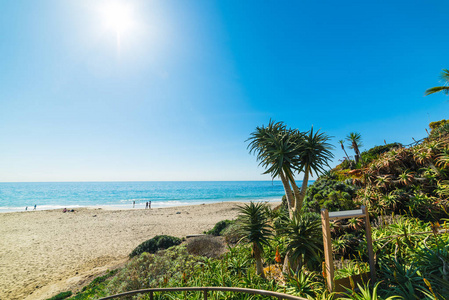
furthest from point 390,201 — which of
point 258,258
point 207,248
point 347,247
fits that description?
point 207,248

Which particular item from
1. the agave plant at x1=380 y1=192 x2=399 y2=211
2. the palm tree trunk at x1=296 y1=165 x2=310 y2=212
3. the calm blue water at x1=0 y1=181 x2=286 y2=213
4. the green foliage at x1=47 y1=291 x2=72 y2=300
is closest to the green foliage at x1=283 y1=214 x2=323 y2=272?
the palm tree trunk at x1=296 y1=165 x2=310 y2=212

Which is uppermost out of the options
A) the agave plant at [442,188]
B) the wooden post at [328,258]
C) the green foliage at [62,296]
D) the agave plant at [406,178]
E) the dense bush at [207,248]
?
the agave plant at [406,178]

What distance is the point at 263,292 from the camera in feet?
7.00

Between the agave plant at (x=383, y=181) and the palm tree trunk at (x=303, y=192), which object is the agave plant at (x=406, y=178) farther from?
the palm tree trunk at (x=303, y=192)

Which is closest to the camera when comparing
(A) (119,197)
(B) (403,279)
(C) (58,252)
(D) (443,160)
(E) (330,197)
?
(B) (403,279)

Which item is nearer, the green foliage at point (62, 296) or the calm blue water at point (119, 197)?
the green foliage at point (62, 296)

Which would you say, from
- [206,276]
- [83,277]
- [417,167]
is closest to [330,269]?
[206,276]

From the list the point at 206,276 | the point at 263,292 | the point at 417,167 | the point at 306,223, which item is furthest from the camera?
the point at 417,167

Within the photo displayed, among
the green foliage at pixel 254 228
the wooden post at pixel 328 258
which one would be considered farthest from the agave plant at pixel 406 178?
the green foliage at pixel 254 228

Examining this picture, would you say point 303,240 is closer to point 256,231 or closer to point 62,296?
Answer: point 256,231

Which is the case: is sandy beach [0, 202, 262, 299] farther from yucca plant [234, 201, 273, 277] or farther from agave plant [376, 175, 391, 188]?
agave plant [376, 175, 391, 188]

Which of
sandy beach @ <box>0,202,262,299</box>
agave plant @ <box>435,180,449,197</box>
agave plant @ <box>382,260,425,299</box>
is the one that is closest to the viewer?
agave plant @ <box>382,260,425,299</box>

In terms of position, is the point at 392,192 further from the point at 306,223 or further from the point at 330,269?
the point at 330,269

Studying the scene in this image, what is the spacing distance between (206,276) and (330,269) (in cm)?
371
